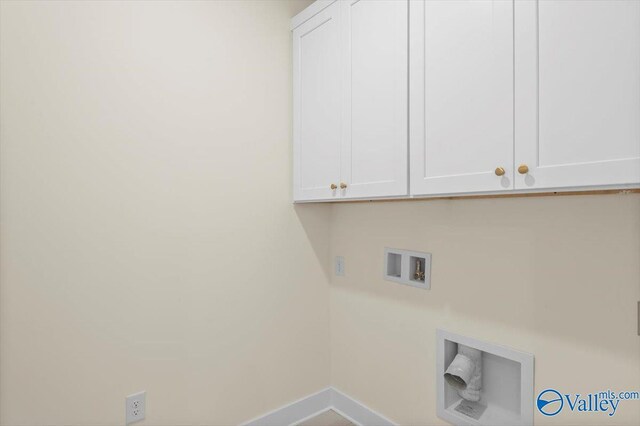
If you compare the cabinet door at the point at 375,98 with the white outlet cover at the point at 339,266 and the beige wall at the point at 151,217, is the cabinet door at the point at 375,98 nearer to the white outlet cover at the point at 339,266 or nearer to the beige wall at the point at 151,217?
the beige wall at the point at 151,217

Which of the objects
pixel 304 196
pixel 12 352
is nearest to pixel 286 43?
pixel 304 196

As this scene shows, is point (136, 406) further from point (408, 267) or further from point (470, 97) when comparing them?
point (470, 97)

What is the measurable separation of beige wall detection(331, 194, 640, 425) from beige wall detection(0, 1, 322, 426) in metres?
0.28

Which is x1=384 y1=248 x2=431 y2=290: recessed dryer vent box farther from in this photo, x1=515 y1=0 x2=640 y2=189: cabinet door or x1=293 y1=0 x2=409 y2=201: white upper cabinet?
x1=515 y1=0 x2=640 y2=189: cabinet door

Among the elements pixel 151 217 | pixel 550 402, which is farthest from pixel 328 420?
pixel 151 217

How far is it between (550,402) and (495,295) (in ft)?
1.22

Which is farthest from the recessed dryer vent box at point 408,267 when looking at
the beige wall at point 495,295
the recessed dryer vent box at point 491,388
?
the recessed dryer vent box at point 491,388

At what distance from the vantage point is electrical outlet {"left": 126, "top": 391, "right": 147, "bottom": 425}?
4.57ft

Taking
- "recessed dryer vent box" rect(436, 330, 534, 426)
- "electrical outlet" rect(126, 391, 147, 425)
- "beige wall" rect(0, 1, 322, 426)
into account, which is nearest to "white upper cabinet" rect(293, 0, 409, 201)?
"beige wall" rect(0, 1, 322, 426)

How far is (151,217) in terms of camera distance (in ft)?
4.69

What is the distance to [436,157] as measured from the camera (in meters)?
1.19

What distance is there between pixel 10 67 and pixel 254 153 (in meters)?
0.89

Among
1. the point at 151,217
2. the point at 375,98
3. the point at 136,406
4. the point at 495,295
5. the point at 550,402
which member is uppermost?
the point at 375,98

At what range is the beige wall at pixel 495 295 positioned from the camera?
107 cm
